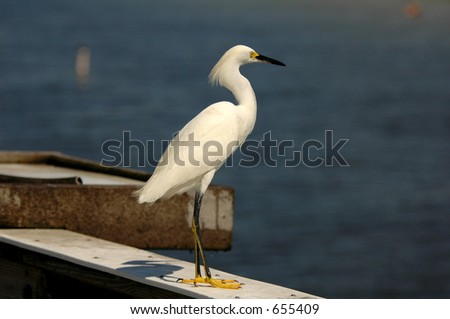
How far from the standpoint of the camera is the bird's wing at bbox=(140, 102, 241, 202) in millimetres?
10172

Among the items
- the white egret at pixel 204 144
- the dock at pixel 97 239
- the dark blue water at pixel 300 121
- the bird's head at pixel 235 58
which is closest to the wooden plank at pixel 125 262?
the dock at pixel 97 239

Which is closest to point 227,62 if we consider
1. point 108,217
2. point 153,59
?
point 108,217

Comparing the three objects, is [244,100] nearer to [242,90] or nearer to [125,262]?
[242,90]

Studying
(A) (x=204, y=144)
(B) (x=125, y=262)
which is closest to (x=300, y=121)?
(A) (x=204, y=144)

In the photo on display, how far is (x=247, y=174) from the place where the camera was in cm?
3497

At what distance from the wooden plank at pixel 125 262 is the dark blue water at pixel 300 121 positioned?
13.7 metres

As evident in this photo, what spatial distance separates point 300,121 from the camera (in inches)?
2028

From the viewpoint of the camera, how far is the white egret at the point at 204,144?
10188mm

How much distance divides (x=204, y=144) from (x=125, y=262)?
4.09 ft

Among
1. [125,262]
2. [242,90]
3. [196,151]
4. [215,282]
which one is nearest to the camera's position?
[215,282]

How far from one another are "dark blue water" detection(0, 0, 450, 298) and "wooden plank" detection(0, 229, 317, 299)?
13700 millimetres

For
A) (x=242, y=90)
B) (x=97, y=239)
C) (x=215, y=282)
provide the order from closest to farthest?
(x=215, y=282) → (x=242, y=90) → (x=97, y=239)

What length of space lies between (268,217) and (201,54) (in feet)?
193

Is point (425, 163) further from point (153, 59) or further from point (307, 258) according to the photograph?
point (153, 59)
